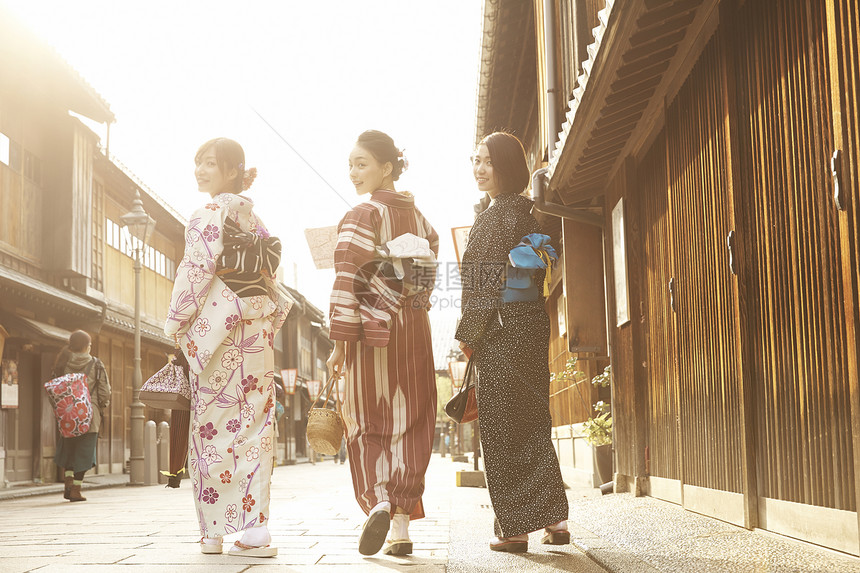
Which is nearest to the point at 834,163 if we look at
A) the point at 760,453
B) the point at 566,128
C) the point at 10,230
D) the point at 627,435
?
the point at 760,453

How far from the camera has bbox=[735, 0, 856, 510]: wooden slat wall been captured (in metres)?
3.33

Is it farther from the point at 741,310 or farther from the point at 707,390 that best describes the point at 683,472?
the point at 741,310

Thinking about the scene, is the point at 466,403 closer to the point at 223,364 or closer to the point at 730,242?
the point at 223,364

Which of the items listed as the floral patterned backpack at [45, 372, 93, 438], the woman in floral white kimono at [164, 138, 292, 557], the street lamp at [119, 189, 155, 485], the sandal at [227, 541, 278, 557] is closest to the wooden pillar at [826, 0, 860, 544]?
the sandal at [227, 541, 278, 557]

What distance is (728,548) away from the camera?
3.71 metres

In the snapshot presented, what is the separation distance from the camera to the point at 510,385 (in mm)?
4355

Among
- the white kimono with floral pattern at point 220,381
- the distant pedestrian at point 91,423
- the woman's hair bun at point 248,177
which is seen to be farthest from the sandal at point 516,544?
the distant pedestrian at point 91,423

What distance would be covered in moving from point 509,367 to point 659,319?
2.52m

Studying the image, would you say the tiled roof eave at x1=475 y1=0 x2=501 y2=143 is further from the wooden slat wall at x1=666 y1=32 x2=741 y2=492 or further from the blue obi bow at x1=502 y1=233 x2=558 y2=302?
the blue obi bow at x1=502 y1=233 x2=558 y2=302

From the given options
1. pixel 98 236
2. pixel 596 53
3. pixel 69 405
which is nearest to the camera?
pixel 596 53

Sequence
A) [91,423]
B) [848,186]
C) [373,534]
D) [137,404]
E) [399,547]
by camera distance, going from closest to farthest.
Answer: [848,186] → [373,534] → [399,547] → [91,423] → [137,404]

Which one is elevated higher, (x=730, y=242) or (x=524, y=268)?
(x=730, y=242)

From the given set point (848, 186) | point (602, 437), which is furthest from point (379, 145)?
point (602, 437)

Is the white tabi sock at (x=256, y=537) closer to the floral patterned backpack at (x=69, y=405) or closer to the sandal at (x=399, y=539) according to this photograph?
the sandal at (x=399, y=539)
